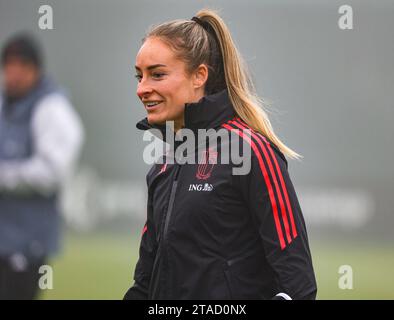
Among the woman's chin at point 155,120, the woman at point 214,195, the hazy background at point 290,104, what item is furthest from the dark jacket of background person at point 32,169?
the hazy background at point 290,104

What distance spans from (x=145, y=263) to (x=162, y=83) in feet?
1.93

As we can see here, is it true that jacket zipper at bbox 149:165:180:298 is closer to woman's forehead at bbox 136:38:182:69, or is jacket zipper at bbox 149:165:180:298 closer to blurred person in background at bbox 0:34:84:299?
woman's forehead at bbox 136:38:182:69

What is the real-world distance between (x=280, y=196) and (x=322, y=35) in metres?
6.44

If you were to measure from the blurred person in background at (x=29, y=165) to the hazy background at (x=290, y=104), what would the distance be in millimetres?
2928

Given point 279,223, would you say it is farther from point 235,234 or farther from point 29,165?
point 29,165

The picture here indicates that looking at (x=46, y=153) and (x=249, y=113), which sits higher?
(x=249, y=113)

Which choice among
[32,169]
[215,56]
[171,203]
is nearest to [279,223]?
[171,203]

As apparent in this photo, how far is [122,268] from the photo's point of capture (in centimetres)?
780

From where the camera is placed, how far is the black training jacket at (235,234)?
98.9 inches

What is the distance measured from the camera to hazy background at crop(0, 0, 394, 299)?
26.9ft

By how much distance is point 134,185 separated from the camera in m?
8.29

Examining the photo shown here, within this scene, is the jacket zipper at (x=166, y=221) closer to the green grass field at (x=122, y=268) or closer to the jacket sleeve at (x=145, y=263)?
the jacket sleeve at (x=145, y=263)
